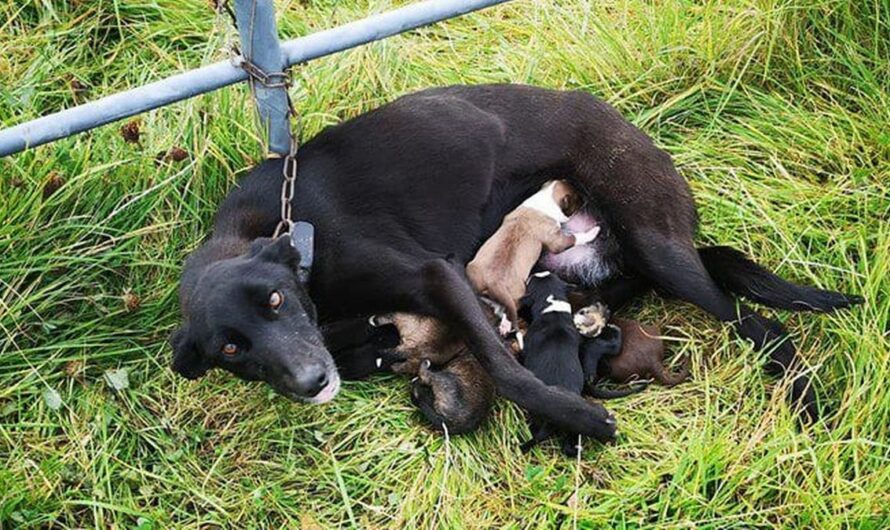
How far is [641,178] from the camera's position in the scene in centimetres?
415

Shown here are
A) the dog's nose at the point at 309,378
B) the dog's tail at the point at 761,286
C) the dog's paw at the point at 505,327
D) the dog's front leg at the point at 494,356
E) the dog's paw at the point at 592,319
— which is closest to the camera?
the dog's nose at the point at 309,378

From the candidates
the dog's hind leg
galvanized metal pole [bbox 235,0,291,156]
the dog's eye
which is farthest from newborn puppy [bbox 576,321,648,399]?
galvanized metal pole [bbox 235,0,291,156]

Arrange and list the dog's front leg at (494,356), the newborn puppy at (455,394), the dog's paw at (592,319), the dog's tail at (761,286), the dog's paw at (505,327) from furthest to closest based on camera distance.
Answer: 1. the dog's paw at (505,327)
2. the dog's paw at (592,319)
3. the dog's tail at (761,286)
4. the newborn puppy at (455,394)
5. the dog's front leg at (494,356)

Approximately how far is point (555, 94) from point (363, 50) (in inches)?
36.3

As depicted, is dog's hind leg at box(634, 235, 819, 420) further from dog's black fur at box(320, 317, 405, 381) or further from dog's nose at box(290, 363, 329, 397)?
dog's nose at box(290, 363, 329, 397)

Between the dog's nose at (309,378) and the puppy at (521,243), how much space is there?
0.81 meters

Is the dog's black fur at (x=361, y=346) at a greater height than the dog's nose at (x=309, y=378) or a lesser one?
lesser

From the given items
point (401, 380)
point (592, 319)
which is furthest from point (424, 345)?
point (592, 319)

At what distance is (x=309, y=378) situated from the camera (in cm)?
343

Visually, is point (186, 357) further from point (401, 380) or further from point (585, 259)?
point (585, 259)

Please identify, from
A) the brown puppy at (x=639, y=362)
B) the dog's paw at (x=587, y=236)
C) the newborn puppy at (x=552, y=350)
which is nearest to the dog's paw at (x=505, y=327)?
the newborn puppy at (x=552, y=350)

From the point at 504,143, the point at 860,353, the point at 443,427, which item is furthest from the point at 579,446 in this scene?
the point at 504,143

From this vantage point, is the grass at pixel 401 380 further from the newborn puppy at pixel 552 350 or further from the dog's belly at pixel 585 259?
the dog's belly at pixel 585 259

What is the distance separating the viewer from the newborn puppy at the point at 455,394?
12.1 feet
